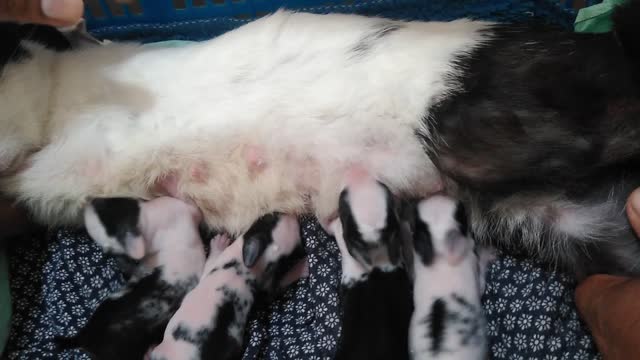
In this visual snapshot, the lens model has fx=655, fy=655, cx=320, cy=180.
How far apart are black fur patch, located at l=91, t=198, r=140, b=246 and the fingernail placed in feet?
1.40

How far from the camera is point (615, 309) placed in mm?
1191

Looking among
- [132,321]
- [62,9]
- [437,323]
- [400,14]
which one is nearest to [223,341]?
[132,321]

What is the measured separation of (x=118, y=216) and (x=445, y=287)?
71 cm

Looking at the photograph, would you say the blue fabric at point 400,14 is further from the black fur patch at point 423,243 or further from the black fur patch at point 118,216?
the black fur patch at point 423,243

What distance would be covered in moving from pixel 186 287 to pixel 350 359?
43cm

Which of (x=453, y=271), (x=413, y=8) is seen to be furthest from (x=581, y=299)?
(x=413, y=8)

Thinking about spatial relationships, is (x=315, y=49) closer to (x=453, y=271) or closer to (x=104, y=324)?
(x=453, y=271)

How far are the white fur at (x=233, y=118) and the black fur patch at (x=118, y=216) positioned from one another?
0.07m

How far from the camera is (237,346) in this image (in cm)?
136

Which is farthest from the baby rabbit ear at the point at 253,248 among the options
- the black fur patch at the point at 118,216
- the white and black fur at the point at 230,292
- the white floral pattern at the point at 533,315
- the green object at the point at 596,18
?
the green object at the point at 596,18

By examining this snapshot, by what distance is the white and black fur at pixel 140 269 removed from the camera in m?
1.36

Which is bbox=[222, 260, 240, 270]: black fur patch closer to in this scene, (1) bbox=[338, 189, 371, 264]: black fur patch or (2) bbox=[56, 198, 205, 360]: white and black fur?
(2) bbox=[56, 198, 205, 360]: white and black fur

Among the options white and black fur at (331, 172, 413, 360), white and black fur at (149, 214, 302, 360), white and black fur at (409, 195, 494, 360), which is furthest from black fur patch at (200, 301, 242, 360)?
white and black fur at (409, 195, 494, 360)

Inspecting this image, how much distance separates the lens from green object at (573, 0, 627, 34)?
1.62 meters
